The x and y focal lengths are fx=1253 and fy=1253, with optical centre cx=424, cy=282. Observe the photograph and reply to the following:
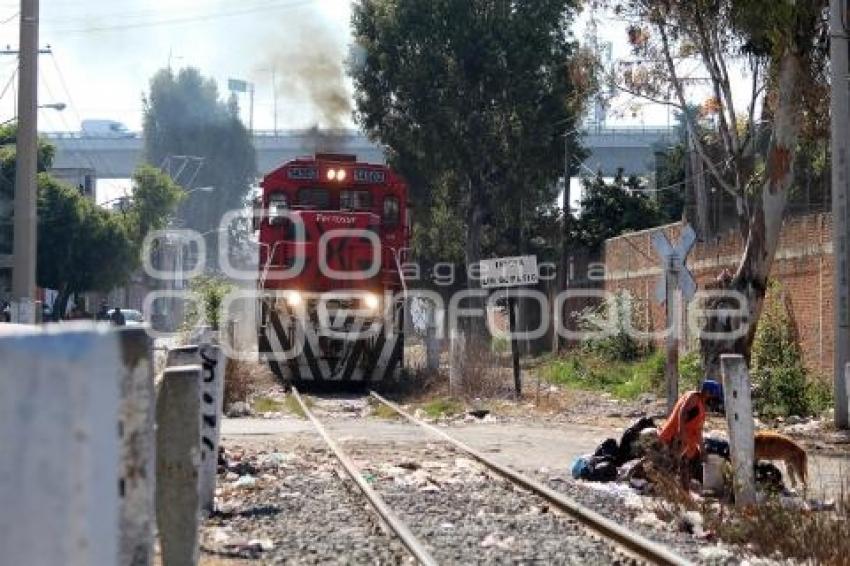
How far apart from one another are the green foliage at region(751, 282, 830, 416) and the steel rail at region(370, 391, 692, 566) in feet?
25.6

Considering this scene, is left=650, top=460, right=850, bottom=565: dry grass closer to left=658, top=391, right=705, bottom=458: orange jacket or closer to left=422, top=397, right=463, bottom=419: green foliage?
left=658, top=391, right=705, bottom=458: orange jacket

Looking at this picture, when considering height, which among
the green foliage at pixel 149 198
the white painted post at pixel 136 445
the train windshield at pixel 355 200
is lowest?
the white painted post at pixel 136 445

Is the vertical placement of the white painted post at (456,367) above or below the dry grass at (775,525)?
above

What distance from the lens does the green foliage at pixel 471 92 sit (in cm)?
3512

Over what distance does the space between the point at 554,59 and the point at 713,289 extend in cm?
1720

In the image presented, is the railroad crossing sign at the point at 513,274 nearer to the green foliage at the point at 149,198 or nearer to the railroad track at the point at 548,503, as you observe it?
the railroad track at the point at 548,503

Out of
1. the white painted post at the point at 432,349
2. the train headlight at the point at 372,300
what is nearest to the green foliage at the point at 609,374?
the white painted post at the point at 432,349

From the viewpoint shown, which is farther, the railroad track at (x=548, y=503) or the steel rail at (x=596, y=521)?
the railroad track at (x=548, y=503)

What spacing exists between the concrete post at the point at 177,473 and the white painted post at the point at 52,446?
11.8 ft

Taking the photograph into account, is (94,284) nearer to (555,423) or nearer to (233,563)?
(555,423)

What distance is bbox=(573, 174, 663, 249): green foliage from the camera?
1705 inches

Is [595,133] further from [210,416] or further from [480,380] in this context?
[210,416]

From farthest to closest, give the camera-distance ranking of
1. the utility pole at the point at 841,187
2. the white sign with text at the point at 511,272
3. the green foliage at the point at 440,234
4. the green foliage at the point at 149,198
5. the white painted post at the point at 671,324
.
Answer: the green foliage at the point at 149,198 < the green foliage at the point at 440,234 < the white sign with text at the point at 511,272 < the utility pole at the point at 841,187 < the white painted post at the point at 671,324

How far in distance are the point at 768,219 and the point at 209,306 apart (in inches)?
476
